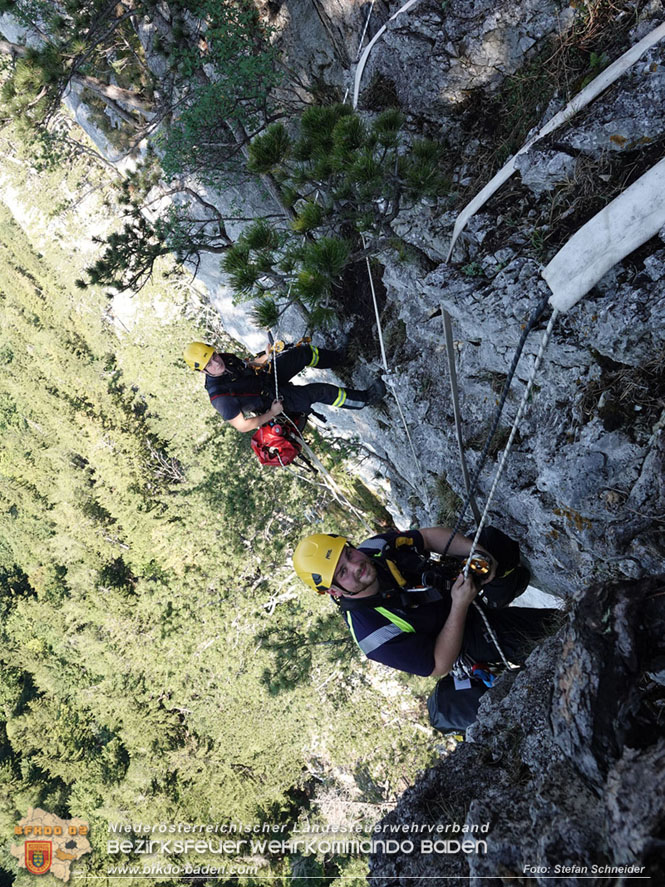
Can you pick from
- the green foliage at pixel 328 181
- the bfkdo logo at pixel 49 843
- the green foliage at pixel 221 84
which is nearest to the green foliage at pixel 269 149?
the green foliage at pixel 328 181

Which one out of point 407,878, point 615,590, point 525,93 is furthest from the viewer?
point 525,93

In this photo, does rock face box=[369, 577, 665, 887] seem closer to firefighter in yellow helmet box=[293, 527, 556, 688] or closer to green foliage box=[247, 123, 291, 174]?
firefighter in yellow helmet box=[293, 527, 556, 688]

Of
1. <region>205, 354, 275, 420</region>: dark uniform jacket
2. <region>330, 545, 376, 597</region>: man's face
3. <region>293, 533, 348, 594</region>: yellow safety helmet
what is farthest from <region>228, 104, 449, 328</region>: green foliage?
<region>205, 354, 275, 420</region>: dark uniform jacket

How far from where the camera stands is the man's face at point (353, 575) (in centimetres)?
436

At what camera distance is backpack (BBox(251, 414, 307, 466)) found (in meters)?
7.27

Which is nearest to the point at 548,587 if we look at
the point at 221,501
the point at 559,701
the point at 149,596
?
the point at 559,701

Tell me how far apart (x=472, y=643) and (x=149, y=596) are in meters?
15.4

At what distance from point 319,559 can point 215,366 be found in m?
3.50

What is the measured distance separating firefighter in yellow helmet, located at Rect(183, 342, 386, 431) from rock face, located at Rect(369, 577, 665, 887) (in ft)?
15.2

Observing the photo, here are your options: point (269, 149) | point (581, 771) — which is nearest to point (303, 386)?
point (269, 149)

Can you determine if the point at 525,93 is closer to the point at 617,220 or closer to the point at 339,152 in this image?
the point at 339,152

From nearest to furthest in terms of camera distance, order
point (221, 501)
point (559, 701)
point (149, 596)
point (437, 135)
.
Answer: point (559, 701) → point (437, 135) → point (221, 501) → point (149, 596)

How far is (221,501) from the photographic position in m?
16.5

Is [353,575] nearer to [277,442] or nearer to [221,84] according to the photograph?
[277,442]
